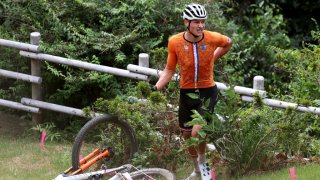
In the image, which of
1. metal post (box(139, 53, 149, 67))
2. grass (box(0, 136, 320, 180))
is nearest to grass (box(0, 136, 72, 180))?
grass (box(0, 136, 320, 180))

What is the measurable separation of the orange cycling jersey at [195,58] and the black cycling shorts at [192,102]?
6cm

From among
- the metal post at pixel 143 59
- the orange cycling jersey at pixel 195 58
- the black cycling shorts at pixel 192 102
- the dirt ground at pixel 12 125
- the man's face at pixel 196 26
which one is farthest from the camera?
the dirt ground at pixel 12 125

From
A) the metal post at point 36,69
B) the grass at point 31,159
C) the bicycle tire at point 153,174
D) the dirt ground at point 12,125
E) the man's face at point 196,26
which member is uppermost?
the man's face at point 196,26

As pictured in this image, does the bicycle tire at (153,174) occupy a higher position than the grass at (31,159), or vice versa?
the bicycle tire at (153,174)

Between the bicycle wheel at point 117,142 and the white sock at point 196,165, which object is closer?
the white sock at point 196,165

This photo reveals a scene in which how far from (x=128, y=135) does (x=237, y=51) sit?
4.36 m

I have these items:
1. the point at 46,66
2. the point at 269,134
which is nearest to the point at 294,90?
the point at 269,134

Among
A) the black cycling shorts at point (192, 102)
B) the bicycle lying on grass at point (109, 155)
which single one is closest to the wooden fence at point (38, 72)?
the bicycle lying on grass at point (109, 155)

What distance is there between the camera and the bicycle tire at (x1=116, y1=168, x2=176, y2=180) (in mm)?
7434

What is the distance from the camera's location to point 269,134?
7492mm

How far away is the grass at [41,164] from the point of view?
295 inches

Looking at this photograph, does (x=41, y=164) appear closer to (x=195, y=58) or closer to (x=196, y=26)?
(x=195, y=58)

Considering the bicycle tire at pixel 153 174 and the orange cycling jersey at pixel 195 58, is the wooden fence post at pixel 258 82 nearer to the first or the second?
the orange cycling jersey at pixel 195 58

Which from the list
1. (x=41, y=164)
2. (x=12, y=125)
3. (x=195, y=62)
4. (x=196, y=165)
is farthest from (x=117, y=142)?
(x=12, y=125)
